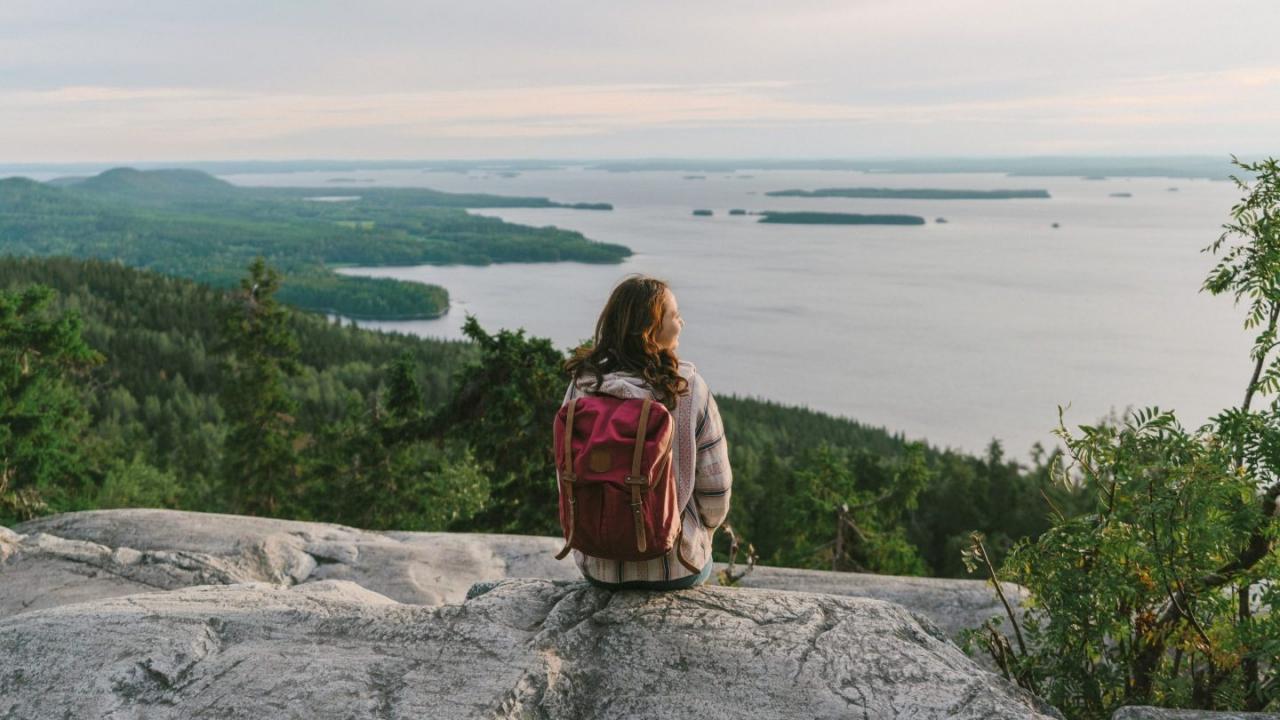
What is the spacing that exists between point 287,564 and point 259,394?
2097 cm

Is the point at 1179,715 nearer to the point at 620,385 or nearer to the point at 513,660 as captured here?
the point at 620,385

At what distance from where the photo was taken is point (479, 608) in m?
5.44

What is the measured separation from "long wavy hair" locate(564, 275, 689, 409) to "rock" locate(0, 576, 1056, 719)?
1370mm

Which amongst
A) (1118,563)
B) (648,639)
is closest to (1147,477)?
(1118,563)

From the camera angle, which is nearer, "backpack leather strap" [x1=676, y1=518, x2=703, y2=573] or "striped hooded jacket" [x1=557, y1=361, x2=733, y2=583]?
"striped hooded jacket" [x1=557, y1=361, x2=733, y2=583]

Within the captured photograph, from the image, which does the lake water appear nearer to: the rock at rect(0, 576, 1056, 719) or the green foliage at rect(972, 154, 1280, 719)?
the rock at rect(0, 576, 1056, 719)

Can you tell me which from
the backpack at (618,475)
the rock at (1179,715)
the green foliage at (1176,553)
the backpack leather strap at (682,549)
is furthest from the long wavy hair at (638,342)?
the rock at (1179,715)

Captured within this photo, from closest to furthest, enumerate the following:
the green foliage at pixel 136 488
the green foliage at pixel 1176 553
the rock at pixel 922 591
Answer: the green foliage at pixel 1176 553
the rock at pixel 922 591
the green foliage at pixel 136 488

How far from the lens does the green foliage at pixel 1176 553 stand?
15.9 ft

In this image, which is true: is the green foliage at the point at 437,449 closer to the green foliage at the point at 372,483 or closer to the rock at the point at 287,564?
the green foliage at the point at 372,483

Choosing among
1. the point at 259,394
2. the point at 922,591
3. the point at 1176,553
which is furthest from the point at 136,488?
the point at 1176,553

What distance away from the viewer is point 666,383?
4.62 m

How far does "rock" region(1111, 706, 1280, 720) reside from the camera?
4.60 m

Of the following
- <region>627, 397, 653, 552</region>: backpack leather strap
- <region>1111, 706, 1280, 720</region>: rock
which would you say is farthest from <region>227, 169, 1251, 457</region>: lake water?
<region>1111, 706, 1280, 720</region>: rock
